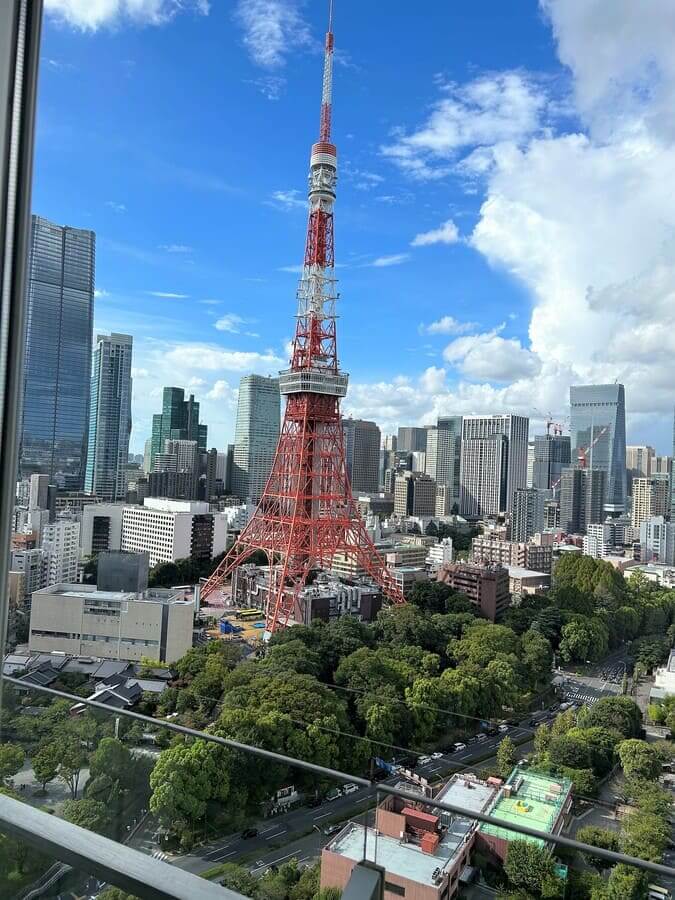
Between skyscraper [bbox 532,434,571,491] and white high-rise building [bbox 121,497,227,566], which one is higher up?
skyscraper [bbox 532,434,571,491]

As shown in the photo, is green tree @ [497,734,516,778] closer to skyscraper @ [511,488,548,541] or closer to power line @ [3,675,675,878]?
power line @ [3,675,675,878]

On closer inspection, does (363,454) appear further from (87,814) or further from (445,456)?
(87,814)

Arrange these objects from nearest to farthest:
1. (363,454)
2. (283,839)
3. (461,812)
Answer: (461,812) → (283,839) → (363,454)

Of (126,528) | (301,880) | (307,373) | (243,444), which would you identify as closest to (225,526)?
(126,528)

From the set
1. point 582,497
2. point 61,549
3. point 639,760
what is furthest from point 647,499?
point 61,549

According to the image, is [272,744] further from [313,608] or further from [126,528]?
[126,528]

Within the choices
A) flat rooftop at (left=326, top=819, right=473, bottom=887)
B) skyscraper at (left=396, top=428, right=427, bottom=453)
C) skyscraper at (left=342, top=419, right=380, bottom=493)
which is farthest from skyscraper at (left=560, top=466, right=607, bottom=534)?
flat rooftop at (left=326, top=819, right=473, bottom=887)
